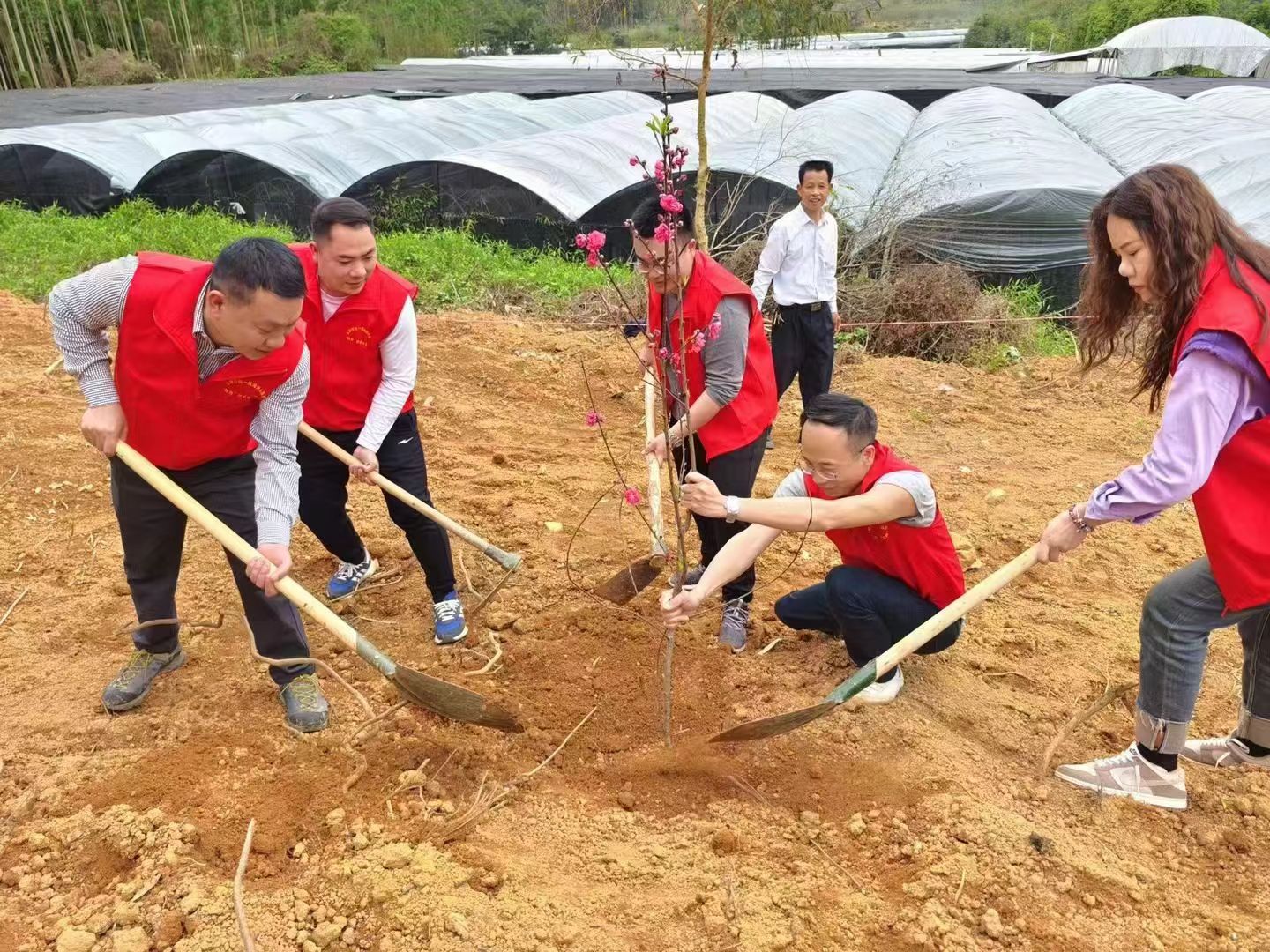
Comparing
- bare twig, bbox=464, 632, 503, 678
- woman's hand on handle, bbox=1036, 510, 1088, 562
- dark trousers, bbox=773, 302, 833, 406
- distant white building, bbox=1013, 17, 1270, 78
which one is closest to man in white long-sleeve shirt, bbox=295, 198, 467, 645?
bare twig, bbox=464, 632, 503, 678

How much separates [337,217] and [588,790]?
1.78 m

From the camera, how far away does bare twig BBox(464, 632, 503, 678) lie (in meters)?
3.06

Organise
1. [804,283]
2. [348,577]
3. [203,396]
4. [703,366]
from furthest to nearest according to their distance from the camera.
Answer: [804,283]
[348,577]
[703,366]
[203,396]

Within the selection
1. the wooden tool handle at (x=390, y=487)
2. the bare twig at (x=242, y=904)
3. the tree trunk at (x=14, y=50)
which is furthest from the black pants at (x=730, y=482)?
the tree trunk at (x=14, y=50)

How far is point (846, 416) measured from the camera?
2473 mm

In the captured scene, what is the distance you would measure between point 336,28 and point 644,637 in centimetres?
3929

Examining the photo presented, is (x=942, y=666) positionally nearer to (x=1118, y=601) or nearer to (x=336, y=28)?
(x=1118, y=601)

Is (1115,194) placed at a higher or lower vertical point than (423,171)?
higher

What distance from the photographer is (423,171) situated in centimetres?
1006

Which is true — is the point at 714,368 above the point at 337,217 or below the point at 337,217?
below

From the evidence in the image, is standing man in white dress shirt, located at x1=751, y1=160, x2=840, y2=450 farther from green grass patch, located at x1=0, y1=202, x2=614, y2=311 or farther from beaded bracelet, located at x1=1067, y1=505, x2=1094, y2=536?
green grass patch, located at x1=0, y1=202, x2=614, y2=311

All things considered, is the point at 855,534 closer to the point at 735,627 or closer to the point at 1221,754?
the point at 735,627

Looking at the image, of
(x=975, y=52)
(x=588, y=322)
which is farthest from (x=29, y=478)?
(x=975, y=52)

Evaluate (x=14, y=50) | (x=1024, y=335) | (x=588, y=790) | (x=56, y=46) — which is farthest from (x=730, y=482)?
(x=56, y=46)
